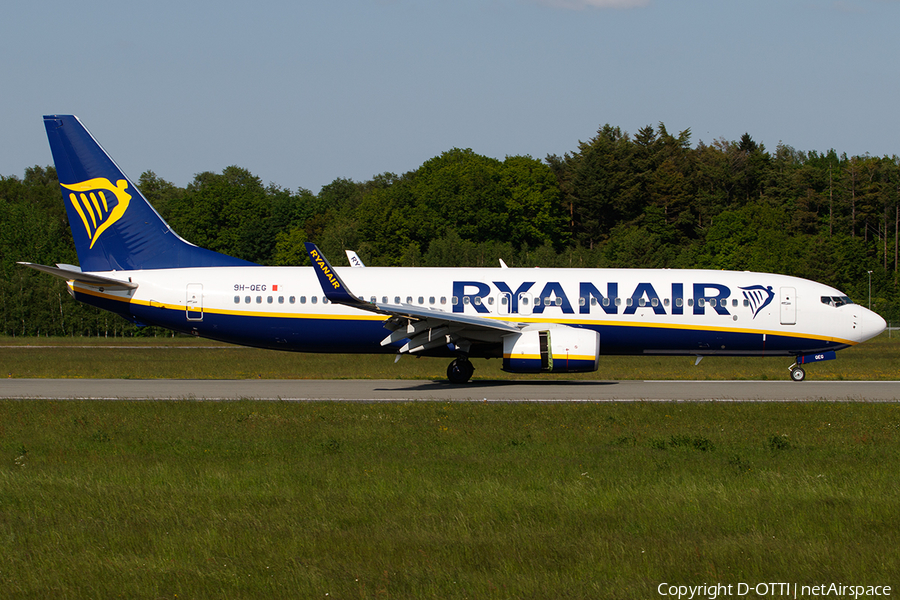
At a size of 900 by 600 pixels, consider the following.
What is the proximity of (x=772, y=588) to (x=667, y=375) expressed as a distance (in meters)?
23.2

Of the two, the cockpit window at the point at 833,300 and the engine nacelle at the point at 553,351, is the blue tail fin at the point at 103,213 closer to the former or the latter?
the engine nacelle at the point at 553,351

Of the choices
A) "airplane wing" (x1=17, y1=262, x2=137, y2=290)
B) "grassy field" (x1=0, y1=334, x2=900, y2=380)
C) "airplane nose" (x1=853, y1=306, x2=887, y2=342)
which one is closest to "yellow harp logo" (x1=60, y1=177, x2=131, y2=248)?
"airplane wing" (x1=17, y1=262, x2=137, y2=290)

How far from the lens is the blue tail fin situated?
26.9m

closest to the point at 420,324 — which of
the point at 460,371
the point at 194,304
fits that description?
the point at 460,371

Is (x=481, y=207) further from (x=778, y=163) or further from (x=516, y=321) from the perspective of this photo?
(x=516, y=321)

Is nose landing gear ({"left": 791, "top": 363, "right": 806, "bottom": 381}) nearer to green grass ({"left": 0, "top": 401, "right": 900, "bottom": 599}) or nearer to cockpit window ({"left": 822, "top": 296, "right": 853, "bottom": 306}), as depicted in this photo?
cockpit window ({"left": 822, "top": 296, "right": 853, "bottom": 306})

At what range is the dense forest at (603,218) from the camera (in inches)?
3351

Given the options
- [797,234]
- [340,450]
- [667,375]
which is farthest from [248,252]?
[340,450]

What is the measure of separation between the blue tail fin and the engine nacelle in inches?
385

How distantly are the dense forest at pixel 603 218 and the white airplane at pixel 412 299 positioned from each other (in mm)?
Answer: 52121

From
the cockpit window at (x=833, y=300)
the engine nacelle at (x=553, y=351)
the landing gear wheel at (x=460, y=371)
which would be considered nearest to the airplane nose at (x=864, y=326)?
the cockpit window at (x=833, y=300)

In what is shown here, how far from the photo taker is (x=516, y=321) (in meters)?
25.7

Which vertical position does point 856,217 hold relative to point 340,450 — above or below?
above

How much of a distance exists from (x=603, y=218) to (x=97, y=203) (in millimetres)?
80374
